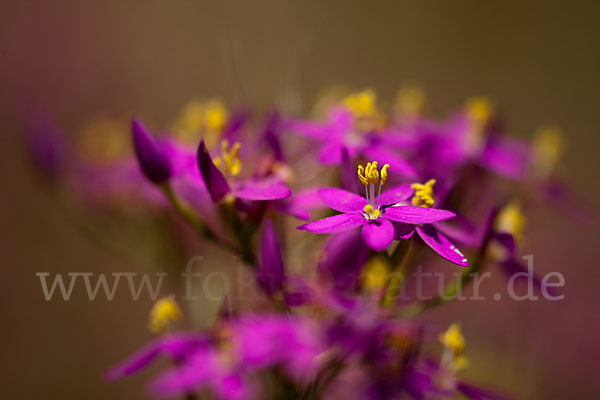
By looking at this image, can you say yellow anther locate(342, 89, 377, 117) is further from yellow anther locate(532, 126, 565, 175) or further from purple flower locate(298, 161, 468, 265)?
yellow anther locate(532, 126, 565, 175)

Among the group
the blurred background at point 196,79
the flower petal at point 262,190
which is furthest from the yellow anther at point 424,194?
the blurred background at point 196,79

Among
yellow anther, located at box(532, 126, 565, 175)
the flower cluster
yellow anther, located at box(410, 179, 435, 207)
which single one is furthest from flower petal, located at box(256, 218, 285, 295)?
yellow anther, located at box(532, 126, 565, 175)

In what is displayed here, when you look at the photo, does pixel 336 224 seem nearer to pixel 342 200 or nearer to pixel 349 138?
pixel 342 200

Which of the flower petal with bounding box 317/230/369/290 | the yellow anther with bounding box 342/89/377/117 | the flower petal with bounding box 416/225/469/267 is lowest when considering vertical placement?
the flower petal with bounding box 317/230/369/290

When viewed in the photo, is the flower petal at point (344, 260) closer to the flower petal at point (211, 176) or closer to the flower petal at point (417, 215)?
the flower petal at point (417, 215)

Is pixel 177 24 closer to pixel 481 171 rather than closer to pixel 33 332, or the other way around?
pixel 33 332

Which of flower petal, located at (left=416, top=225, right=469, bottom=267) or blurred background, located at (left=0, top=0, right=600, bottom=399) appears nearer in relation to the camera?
flower petal, located at (left=416, top=225, right=469, bottom=267)

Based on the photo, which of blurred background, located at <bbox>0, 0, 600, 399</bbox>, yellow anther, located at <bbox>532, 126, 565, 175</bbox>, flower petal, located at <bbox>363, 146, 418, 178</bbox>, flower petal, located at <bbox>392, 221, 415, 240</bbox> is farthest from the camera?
blurred background, located at <bbox>0, 0, 600, 399</bbox>
